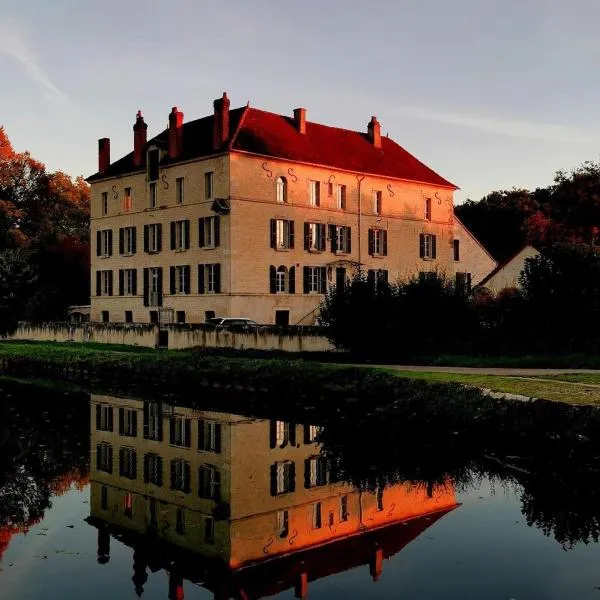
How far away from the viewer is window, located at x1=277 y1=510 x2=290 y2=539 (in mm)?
Answer: 11945

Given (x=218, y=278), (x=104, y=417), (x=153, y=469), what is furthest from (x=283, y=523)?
(x=218, y=278)

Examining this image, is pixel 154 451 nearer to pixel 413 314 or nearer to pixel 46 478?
pixel 46 478

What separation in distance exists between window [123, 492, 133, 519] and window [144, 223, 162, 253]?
126ft

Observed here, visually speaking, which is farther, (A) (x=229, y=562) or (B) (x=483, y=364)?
(B) (x=483, y=364)

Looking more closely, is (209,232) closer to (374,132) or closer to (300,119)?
(300,119)

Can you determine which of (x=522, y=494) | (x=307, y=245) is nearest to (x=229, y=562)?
(x=522, y=494)

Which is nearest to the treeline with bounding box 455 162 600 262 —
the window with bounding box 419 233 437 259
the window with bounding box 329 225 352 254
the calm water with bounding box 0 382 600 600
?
the window with bounding box 419 233 437 259

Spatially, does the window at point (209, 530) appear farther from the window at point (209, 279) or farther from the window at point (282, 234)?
the window at point (282, 234)

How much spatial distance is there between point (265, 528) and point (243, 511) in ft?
2.94

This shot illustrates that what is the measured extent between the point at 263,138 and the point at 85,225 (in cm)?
2534

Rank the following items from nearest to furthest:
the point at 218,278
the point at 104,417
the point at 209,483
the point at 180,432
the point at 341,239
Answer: the point at 209,483
the point at 180,432
the point at 104,417
the point at 218,278
the point at 341,239

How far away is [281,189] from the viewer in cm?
5009

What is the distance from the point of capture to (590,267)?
94.5 feet

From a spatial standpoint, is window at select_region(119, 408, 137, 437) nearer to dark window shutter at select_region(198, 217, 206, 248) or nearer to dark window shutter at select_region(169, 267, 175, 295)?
dark window shutter at select_region(198, 217, 206, 248)
